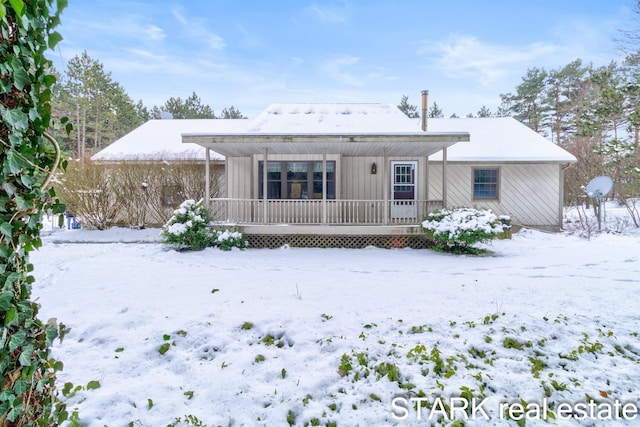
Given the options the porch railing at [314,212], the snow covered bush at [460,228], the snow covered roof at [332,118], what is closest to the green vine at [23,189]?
the snow covered bush at [460,228]

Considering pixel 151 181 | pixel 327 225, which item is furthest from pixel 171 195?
pixel 327 225

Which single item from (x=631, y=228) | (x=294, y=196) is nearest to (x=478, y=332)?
(x=294, y=196)

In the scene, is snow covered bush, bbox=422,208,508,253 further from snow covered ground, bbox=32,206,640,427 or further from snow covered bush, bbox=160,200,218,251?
snow covered bush, bbox=160,200,218,251

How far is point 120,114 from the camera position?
3062 cm

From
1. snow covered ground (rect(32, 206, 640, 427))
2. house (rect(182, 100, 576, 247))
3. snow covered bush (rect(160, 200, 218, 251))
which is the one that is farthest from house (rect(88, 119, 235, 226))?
snow covered ground (rect(32, 206, 640, 427))

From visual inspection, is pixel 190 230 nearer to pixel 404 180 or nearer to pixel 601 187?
pixel 404 180

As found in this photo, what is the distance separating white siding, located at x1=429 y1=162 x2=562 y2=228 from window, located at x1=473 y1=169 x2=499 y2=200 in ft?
0.59

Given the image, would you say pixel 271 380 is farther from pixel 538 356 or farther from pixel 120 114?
pixel 120 114

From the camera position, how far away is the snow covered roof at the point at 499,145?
1297 cm

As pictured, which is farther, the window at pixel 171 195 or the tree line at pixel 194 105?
the tree line at pixel 194 105

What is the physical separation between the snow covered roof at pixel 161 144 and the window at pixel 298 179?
297 centimetres

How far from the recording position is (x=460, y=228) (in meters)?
8.52

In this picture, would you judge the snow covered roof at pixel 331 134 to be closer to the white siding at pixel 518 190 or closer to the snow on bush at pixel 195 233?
the snow on bush at pixel 195 233

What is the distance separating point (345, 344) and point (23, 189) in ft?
10.0
